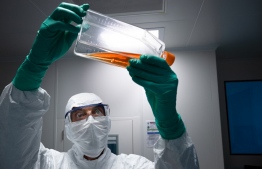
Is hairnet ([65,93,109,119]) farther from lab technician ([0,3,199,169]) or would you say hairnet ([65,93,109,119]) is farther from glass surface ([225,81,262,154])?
glass surface ([225,81,262,154])

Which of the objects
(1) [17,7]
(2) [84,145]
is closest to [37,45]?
(1) [17,7]

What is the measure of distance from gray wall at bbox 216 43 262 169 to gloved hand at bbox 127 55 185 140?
1569mm

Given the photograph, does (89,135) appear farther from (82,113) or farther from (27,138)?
(27,138)

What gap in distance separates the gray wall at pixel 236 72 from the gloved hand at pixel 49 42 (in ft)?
5.84

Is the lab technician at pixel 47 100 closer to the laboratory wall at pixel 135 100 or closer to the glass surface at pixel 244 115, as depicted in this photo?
the laboratory wall at pixel 135 100

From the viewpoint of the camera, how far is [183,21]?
1.68 m

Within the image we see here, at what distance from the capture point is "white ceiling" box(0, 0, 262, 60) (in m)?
1.45

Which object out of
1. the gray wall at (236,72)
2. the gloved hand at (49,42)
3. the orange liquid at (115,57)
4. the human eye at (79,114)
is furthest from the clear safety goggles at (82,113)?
the gray wall at (236,72)

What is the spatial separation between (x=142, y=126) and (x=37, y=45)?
1333 mm

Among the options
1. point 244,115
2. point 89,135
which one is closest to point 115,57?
point 89,135

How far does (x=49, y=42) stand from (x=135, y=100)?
1.26 m

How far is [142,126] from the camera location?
2117 mm

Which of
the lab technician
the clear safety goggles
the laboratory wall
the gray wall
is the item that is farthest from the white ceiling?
the clear safety goggles

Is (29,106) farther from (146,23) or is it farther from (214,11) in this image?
(214,11)
